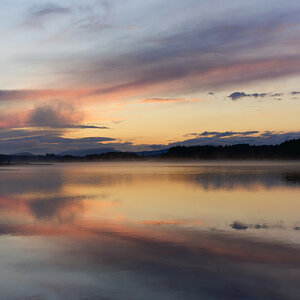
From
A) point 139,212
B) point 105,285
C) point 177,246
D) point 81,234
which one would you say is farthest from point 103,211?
point 105,285

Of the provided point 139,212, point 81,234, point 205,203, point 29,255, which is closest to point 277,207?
point 205,203

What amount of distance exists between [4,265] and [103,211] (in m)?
9.90

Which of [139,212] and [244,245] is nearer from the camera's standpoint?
[244,245]

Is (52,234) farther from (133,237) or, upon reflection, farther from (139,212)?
(139,212)

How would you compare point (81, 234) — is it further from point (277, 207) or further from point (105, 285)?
point (277, 207)

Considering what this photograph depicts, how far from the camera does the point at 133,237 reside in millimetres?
13133

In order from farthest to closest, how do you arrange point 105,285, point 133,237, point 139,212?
point 139,212, point 133,237, point 105,285

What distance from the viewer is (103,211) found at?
1953 centimetres

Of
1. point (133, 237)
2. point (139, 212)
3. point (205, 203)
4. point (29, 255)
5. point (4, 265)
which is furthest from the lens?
point (205, 203)

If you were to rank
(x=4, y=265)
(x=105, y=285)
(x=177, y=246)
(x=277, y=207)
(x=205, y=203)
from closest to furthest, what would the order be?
(x=105, y=285) → (x=4, y=265) → (x=177, y=246) → (x=277, y=207) → (x=205, y=203)

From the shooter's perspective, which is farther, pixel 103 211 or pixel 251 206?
pixel 251 206

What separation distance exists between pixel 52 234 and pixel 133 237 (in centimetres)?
312

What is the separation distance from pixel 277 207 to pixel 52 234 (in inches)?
512

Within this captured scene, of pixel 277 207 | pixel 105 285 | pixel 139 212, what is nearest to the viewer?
pixel 105 285
